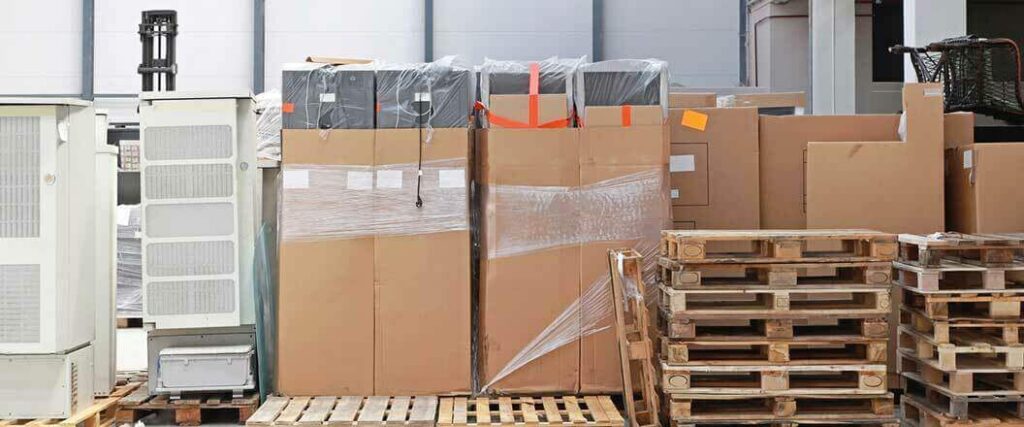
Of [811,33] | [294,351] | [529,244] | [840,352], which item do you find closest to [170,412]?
[294,351]

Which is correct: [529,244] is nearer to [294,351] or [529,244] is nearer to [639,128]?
[639,128]

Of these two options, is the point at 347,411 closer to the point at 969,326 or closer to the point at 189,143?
the point at 189,143

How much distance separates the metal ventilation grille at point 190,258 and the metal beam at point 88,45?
789 cm

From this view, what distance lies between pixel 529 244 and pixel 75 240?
2495 mm

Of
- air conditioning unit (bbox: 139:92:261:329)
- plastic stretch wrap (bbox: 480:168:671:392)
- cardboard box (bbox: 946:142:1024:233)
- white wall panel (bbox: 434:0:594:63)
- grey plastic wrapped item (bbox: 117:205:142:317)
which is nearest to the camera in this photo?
air conditioning unit (bbox: 139:92:261:329)

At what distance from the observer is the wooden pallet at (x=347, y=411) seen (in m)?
4.44

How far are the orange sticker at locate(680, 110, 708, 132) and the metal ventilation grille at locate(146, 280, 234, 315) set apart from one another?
3.05 m

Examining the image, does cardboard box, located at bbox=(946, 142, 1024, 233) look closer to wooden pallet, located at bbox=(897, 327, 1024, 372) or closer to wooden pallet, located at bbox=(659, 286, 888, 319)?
wooden pallet, located at bbox=(897, 327, 1024, 372)

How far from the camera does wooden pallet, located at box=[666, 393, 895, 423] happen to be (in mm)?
4480

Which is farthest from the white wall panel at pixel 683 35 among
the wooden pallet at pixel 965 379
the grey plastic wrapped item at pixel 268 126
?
the wooden pallet at pixel 965 379

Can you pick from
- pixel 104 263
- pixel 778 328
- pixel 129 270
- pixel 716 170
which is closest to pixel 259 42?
pixel 129 270

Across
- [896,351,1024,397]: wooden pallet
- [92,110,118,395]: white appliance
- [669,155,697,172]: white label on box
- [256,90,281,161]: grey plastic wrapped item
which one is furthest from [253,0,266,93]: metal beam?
[896,351,1024,397]: wooden pallet

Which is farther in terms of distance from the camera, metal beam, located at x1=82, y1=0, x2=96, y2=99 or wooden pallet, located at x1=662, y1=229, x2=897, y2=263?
metal beam, located at x1=82, y1=0, x2=96, y2=99

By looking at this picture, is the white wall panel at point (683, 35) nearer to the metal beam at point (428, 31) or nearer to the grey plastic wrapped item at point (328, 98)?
the metal beam at point (428, 31)
